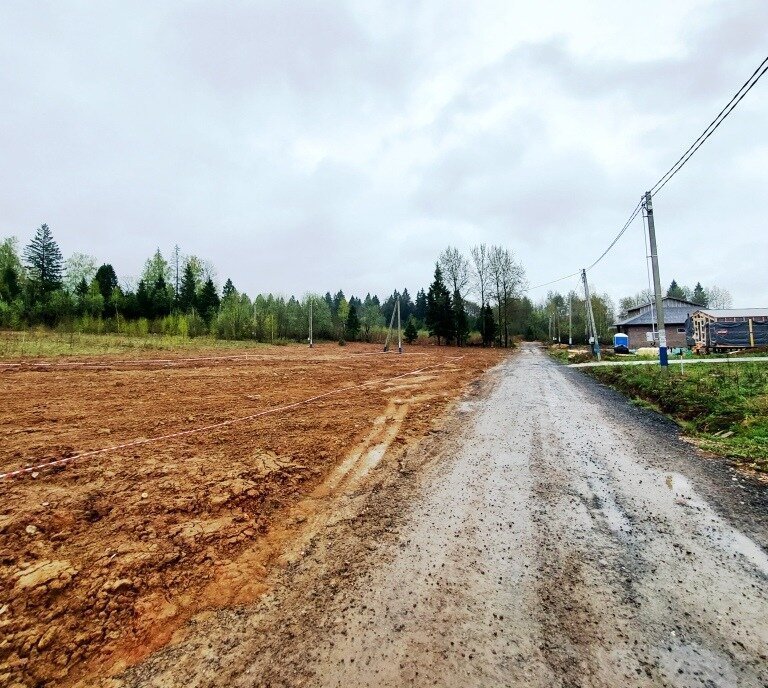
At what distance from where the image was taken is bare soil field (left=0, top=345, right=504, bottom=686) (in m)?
2.30

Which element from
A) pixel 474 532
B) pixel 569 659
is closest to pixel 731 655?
pixel 569 659

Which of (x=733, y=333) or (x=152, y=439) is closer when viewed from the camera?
(x=152, y=439)

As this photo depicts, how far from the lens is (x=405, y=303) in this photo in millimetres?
98625

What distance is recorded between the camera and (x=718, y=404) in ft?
23.7

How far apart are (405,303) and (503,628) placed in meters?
97.4

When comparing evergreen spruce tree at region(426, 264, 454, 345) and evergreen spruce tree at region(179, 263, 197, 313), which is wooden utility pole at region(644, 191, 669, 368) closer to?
evergreen spruce tree at region(426, 264, 454, 345)

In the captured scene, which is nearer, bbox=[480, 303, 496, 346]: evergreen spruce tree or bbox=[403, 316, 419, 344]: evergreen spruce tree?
bbox=[480, 303, 496, 346]: evergreen spruce tree

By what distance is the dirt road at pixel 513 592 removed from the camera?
6.50ft

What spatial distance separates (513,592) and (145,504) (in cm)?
351

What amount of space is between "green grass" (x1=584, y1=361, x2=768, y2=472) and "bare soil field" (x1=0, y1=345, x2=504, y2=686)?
15.2ft

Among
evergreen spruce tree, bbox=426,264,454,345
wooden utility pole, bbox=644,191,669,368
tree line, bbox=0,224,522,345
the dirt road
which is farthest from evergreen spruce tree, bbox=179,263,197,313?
the dirt road

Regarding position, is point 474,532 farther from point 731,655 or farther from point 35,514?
point 35,514

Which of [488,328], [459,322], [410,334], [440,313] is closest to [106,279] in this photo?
[410,334]

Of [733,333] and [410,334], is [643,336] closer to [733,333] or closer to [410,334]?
Answer: [733,333]
